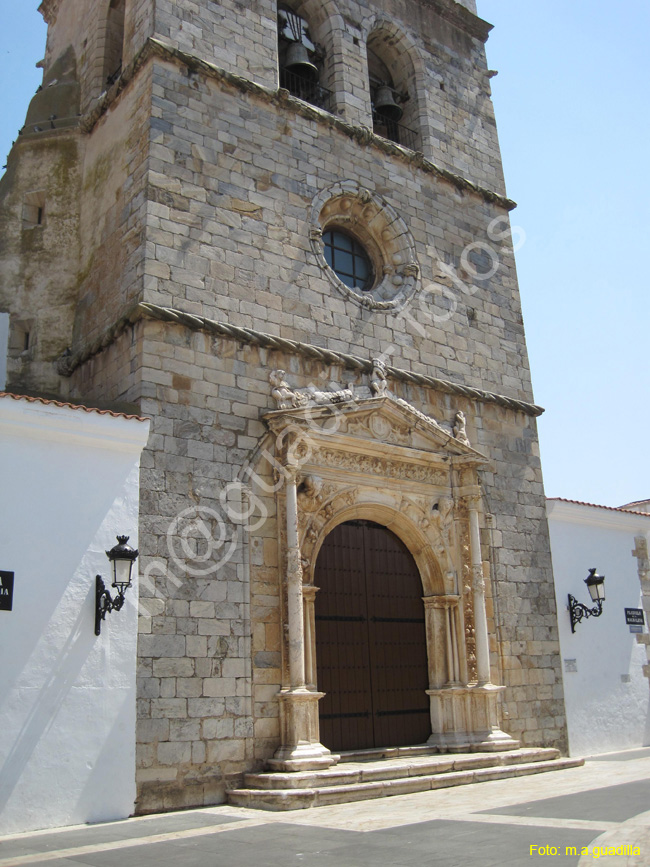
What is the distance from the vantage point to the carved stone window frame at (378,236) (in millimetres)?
10648

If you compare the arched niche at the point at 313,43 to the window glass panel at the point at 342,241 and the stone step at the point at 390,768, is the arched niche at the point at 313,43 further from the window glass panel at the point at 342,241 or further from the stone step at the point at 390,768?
the stone step at the point at 390,768

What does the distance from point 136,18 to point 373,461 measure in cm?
593

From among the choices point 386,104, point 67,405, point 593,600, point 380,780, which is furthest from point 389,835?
point 386,104

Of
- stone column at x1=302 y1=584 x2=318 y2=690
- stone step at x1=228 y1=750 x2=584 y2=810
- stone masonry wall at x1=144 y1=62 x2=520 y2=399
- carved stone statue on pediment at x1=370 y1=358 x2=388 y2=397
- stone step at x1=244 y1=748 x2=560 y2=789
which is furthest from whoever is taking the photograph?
carved stone statue on pediment at x1=370 y1=358 x2=388 y2=397

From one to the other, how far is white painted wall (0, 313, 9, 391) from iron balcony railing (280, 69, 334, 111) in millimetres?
4766

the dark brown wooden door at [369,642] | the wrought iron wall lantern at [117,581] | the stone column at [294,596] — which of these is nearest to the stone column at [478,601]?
the dark brown wooden door at [369,642]

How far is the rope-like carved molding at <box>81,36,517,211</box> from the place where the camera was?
31.0 feet

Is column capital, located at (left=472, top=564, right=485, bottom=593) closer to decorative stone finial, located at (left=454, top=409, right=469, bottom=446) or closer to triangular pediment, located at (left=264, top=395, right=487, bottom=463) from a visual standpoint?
triangular pediment, located at (left=264, top=395, right=487, bottom=463)

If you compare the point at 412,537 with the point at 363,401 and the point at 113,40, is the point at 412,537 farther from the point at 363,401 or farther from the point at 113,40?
→ the point at 113,40

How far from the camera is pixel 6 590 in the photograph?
22.1 ft

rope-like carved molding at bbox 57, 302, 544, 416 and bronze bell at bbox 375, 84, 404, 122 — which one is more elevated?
bronze bell at bbox 375, 84, 404, 122

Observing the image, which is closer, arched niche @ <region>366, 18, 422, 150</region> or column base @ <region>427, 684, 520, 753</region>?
column base @ <region>427, 684, 520, 753</region>

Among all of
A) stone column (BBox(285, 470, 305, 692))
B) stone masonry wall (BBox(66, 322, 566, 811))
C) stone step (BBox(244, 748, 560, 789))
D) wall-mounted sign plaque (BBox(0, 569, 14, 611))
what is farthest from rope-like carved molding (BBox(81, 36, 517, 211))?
stone step (BBox(244, 748, 560, 789))

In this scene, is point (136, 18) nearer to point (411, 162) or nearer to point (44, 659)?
point (411, 162)
